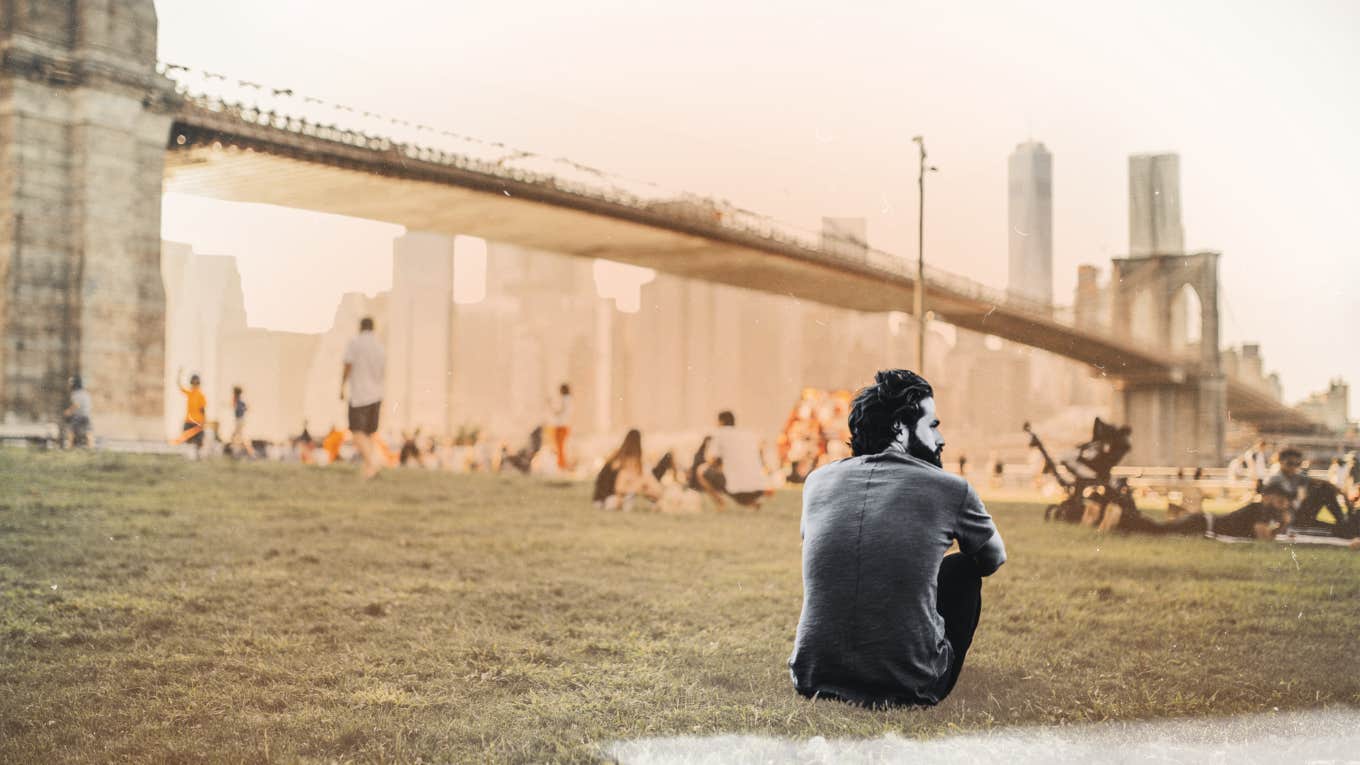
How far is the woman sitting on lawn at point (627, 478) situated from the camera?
5477 millimetres

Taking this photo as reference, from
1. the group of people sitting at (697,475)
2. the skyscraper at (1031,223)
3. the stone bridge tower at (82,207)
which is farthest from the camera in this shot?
the group of people sitting at (697,475)

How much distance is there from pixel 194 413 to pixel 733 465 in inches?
107

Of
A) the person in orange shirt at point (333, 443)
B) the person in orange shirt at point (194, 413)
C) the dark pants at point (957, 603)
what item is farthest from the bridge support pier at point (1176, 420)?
the person in orange shirt at point (194, 413)

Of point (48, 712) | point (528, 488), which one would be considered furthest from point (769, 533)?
point (48, 712)

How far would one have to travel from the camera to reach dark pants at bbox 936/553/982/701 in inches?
81.6

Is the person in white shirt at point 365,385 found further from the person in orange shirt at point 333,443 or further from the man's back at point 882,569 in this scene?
the man's back at point 882,569

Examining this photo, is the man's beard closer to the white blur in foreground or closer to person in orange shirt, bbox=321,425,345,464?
the white blur in foreground

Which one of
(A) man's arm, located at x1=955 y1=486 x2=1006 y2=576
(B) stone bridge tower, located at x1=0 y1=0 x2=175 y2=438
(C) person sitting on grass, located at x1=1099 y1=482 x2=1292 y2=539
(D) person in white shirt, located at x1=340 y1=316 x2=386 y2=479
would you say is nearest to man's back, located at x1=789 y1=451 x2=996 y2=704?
(A) man's arm, located at x1=955 y1=486 x2=1006 y2=576

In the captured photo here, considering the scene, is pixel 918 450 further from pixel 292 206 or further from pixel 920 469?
pixel 292 206

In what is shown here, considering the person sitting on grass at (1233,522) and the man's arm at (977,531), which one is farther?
the person sitting on grass at (1233,522)

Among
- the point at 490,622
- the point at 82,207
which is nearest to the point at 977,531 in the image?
the point at 490,622

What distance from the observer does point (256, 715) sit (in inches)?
141

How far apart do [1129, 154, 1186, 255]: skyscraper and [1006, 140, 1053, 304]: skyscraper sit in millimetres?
404

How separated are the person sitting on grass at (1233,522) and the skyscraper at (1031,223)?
3.96ft
